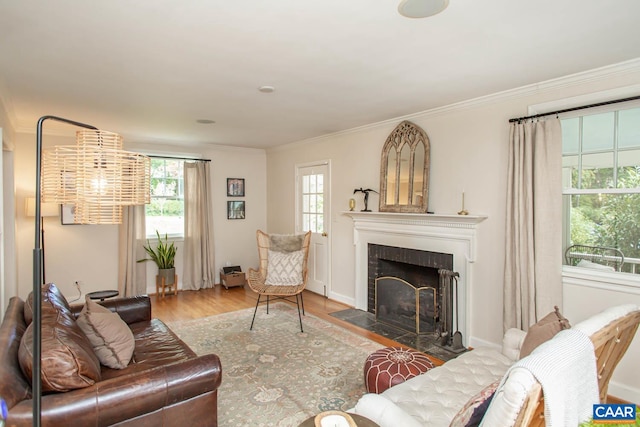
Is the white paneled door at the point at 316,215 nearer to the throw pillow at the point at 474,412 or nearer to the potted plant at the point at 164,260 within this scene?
the potted plant at the point at 164,260

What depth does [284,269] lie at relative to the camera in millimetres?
4559

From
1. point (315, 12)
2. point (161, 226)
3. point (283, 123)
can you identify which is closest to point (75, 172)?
point (315, 12)

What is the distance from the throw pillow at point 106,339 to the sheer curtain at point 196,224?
364cm

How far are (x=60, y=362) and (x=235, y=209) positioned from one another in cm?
502

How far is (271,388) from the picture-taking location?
2.79 meters

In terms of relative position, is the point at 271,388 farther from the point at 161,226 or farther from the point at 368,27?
the point at 161,226

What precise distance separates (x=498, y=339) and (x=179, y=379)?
2.84 metres

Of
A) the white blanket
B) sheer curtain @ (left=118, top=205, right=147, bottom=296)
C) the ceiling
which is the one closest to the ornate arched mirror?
the ceiling

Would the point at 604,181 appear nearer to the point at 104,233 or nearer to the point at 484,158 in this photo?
the point at 484,158

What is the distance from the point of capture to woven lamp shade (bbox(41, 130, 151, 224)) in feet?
5.53

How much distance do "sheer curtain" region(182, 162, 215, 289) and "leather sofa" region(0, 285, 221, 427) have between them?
144 inches

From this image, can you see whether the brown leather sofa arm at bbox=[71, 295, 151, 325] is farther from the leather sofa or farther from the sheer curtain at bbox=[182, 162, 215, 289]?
the sheer curtain at bbox=[182, 162, 215, 289]
